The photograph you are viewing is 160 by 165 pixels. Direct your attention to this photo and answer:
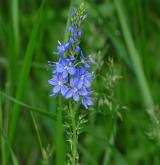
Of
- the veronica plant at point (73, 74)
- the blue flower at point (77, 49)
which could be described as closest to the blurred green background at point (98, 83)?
the veronica plant at point (73, 74)

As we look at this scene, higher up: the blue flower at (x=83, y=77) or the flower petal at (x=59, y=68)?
the flower petal at (x=59, y=68)

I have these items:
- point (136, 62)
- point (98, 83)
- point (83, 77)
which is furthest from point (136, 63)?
point (83, 77)

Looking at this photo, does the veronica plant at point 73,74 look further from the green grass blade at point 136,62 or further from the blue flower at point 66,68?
the green grass blade at point 136,62

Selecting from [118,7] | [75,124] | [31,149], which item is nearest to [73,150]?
[75,124]

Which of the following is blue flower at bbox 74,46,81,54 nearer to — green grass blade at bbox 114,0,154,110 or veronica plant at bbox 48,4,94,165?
veronica plant at bbox 48,4,94,165

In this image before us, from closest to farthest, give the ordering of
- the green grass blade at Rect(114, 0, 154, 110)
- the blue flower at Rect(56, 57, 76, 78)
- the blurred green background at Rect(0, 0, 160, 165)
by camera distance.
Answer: the blue flower at Rect(56, 57, 76, 78) < the blurred green background at Rect(0, 0, 160, 165) < the green grass blade at Rect(114, 0, 154, 110)

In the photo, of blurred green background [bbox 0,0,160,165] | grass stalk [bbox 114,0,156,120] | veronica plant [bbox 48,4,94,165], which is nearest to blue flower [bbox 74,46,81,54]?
veronica plant [bbox 48,4,94,165]

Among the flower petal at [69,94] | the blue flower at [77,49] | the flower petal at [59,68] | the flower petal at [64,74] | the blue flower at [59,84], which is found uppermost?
the blue flower at [77,49]
